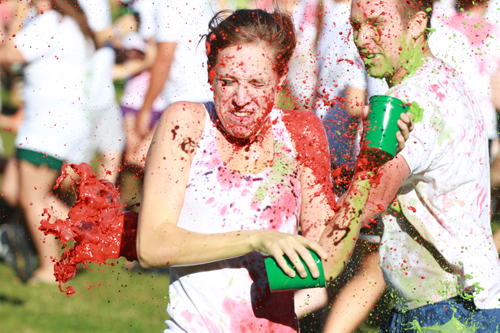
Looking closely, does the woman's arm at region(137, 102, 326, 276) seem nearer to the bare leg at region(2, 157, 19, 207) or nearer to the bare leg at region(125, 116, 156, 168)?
the bare leg at region(125, 116, 156, 168)

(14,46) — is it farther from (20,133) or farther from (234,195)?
(234,195)

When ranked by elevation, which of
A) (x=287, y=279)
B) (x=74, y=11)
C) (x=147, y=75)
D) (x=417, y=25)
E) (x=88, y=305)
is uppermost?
(x=417, y=25)

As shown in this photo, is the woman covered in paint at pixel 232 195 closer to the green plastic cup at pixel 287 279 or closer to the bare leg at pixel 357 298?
the green plastic cup at pixel 287 279

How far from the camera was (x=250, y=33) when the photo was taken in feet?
5.98

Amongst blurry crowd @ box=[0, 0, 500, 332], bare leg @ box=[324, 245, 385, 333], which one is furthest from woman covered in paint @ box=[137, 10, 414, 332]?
bare leg @ box=[324, 245, 385, 333]

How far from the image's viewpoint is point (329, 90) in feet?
8.96

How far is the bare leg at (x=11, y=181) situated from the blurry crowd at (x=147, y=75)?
22 cm

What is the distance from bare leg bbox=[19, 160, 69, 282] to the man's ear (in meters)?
3.29

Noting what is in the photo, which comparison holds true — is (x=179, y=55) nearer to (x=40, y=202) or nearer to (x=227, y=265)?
(x=227, y=265)

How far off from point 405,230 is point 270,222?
0.61m

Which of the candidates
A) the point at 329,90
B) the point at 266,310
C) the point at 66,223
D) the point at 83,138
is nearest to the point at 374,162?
the point at 266,310

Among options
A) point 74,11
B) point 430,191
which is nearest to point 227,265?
point 430,191

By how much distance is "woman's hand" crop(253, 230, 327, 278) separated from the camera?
1.50 metres

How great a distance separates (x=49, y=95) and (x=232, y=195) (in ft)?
8.46
